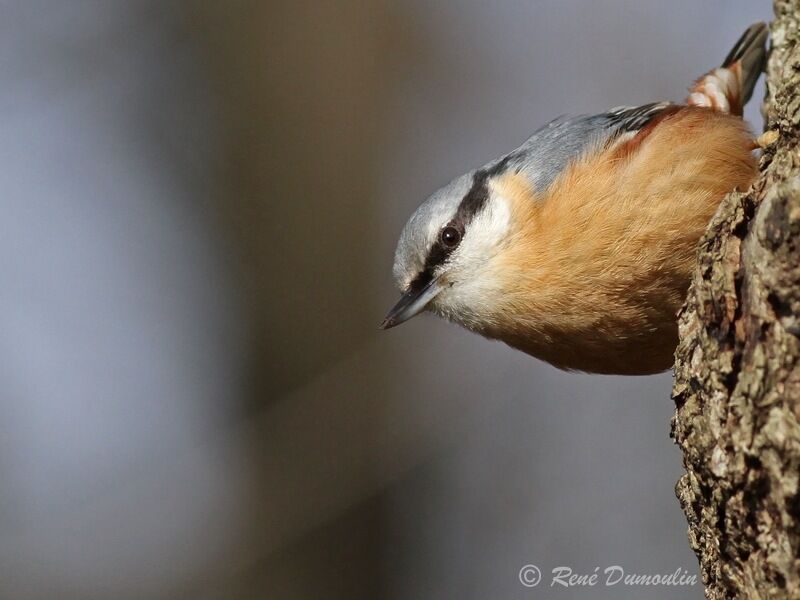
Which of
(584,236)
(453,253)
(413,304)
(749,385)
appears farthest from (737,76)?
(749,385)

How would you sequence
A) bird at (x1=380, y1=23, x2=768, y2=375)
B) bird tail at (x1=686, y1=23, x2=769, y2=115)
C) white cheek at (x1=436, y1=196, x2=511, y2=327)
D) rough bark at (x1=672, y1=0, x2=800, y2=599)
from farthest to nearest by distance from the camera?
bird tail at (x1=686, y1=23, x2=769, y2=115), white cheek at (x1=436, y1=196, x2=511, y2=327), bird at (x1=380, y1=23, x2=768, y2=375), rough bark at (x1=672, y1=0, x2=800, y2=599)

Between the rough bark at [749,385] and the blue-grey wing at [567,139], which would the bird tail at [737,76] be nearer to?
the blue-grey wing at [567,139]

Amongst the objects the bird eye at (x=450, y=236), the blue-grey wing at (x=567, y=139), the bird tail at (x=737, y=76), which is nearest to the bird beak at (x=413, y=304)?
the bird eye at (x=450, y=236)

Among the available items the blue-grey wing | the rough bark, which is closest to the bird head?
the blue-grey wing

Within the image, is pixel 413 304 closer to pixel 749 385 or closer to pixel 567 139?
pixel 567 139

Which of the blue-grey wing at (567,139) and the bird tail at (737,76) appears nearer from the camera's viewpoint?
the blue-grey wing at (567,139)

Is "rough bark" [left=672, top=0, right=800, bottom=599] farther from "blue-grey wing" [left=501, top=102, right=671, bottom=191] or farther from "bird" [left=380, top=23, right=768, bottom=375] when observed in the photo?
"blue-grey wing" [left=501, top=102, right=671, bottom=191]

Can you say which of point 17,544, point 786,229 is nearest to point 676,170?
point 786,229
